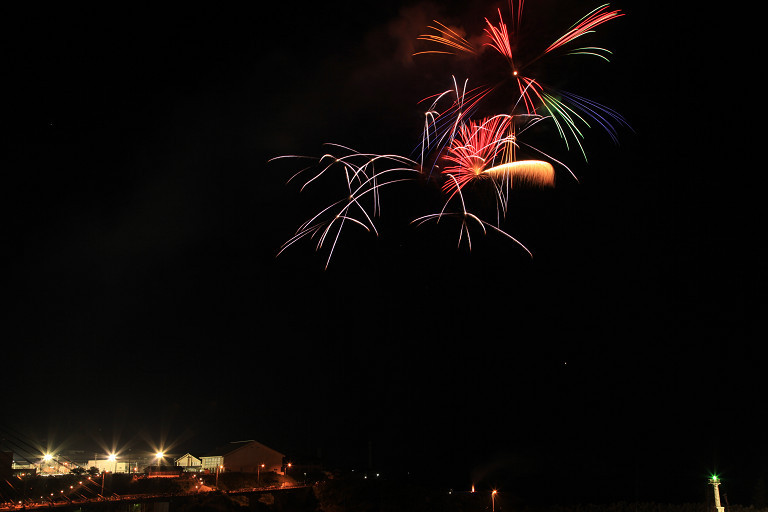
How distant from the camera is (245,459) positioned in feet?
82.6

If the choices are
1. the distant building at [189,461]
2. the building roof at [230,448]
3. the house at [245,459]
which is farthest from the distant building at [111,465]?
the building roof at [230,448]

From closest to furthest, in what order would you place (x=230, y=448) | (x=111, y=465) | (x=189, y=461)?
(x=111, y=465)
(x=230, y=448)
(x=189, y=461)

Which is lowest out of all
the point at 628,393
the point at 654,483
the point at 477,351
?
the point at 654,483

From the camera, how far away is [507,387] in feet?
163

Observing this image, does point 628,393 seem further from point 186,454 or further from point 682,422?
point 186,454

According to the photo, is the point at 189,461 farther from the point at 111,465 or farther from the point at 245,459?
the point at 245,459

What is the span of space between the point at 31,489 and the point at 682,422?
41594 mm

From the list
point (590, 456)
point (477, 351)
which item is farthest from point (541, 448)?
point (477, 351)

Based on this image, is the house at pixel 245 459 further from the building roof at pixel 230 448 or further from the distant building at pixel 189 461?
the distant building at pixel 189 461

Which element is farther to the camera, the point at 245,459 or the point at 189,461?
the point at 189,461

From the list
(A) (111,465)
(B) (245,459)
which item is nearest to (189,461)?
(A) (111,465)

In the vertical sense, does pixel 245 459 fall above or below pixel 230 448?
below

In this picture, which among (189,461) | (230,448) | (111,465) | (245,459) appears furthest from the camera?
(189,461)

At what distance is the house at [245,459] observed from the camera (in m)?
24.8
